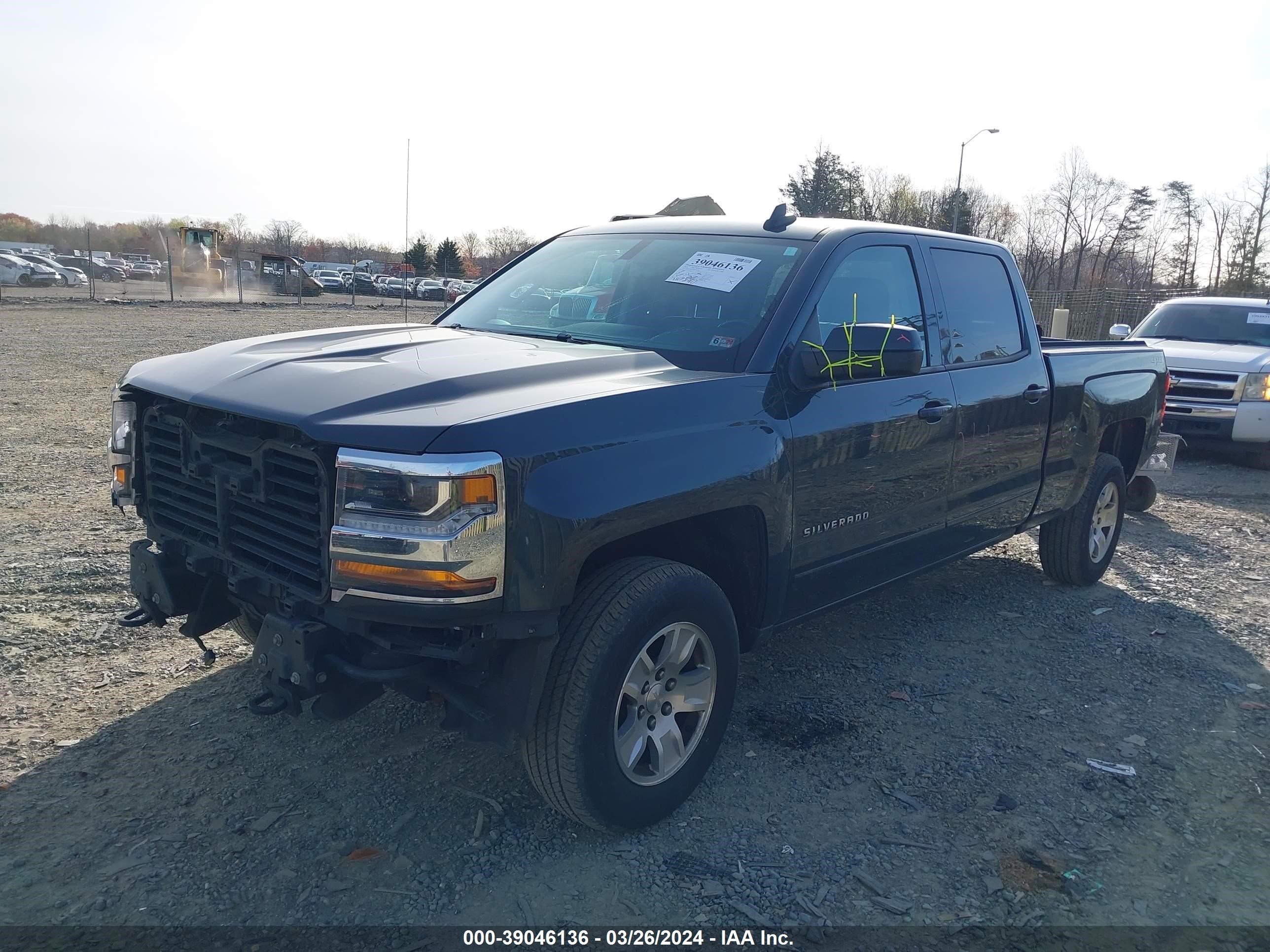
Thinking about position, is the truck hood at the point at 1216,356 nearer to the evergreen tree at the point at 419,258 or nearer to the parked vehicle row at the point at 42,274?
the parked vehicle row at the point at 42,274

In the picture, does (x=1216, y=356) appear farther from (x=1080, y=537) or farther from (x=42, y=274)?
(x=42, y=274)

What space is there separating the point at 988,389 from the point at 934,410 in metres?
0.59

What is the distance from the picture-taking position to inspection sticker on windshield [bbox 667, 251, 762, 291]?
3795 mm

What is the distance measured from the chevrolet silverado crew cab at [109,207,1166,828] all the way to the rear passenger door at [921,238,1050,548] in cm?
3

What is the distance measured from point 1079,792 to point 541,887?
2044 millimetres

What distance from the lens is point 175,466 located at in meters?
3.21

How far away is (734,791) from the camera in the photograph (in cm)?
346

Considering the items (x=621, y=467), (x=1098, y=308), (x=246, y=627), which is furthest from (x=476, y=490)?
(x=1098, y=308)

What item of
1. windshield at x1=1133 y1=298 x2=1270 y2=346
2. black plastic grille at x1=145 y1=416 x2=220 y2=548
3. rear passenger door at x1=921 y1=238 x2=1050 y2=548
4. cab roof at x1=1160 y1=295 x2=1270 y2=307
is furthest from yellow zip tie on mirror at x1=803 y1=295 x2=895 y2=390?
cab roof at x1=1160 y1=295 x2=1270 y2=307

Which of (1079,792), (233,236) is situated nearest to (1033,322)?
(1079,792)

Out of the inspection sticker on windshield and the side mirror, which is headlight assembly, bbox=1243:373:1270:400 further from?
the inspection sticker on windshield

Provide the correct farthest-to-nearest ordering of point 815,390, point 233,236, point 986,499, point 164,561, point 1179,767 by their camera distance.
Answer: point 233,236, point 986,499, point 1179,767, point 815,390, point 164,561

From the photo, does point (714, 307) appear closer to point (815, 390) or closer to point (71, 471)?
point (815, 390)

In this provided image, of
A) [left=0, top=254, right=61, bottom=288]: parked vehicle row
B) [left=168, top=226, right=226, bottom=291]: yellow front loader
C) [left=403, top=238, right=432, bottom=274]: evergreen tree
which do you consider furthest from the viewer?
[left=403, top=238, right=432, bottom=274]: evergreen tree
